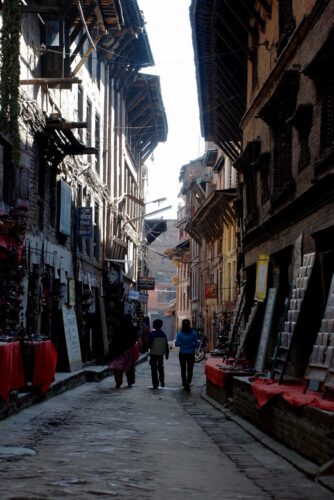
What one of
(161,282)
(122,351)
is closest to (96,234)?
(122,351)

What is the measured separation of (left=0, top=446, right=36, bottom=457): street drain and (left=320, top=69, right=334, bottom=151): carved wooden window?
6.56 meters

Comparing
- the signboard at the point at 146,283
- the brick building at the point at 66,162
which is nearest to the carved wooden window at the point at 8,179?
the brick building at the point at 66,162

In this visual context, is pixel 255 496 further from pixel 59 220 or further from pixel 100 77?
pixel 100 77

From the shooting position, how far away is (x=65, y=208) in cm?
2552

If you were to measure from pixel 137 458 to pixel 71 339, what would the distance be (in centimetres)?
1466

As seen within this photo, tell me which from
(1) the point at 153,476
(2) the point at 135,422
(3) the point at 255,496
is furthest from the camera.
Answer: (2) the point at 135,422

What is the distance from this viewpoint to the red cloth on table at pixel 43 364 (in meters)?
15.6

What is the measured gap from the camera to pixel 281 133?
1881 centimetres

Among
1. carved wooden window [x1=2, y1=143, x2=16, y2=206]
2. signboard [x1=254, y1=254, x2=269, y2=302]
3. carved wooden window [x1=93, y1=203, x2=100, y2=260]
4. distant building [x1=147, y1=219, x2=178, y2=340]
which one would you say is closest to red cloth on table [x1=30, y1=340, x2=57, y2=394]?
carved wooden window [x1=2, y1=143, x2=16, y2=206]

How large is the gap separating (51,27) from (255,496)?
18396 mm

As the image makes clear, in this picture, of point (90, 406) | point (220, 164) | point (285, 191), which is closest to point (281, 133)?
point (285, 191)

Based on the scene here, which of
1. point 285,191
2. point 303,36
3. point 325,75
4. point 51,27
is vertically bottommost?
point 285,191

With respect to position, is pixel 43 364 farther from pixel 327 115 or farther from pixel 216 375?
pixel 327 115

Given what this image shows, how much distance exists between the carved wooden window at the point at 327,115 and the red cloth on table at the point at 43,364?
5.66m
